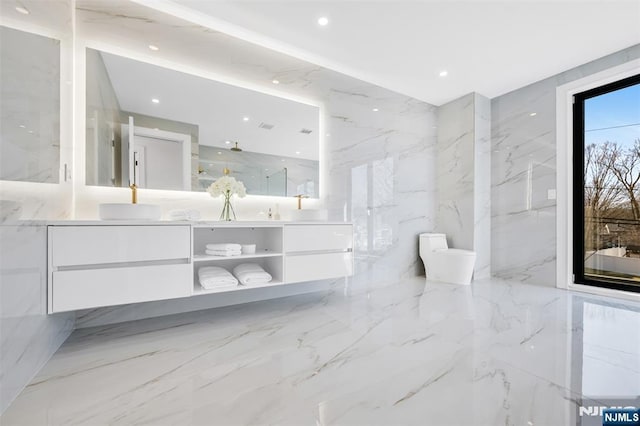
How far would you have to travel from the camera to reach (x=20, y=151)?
1299mm

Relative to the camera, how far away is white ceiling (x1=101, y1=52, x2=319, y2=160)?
2.25 m

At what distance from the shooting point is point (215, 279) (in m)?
2.11

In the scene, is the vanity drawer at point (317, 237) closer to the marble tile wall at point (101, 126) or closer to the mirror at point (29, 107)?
the marble tile wall at point (101, 126)

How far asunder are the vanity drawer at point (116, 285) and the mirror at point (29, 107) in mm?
592

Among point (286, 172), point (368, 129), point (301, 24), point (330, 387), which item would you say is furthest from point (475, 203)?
point (330, 387)

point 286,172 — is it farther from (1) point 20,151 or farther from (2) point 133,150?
(1) point 20,151

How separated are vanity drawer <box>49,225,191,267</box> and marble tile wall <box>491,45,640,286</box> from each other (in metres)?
3.85

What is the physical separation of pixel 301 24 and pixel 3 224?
8.01 feet

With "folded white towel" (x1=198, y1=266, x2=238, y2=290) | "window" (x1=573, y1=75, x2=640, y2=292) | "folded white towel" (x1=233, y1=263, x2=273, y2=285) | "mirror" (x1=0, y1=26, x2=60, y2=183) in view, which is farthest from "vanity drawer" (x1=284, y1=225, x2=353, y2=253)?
"window" (x1=573, y1=75, x2=640, y2=292)

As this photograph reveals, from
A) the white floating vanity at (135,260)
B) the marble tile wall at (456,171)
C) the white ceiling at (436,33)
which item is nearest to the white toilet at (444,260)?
the marble tile wall at (456,171)

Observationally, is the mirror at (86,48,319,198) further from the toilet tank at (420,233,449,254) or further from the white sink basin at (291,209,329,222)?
the toilet tank at (420,233,449,254)

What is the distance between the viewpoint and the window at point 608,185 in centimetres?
287

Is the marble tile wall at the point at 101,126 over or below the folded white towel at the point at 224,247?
over

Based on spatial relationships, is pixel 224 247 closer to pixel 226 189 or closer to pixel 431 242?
pixel 226 189
